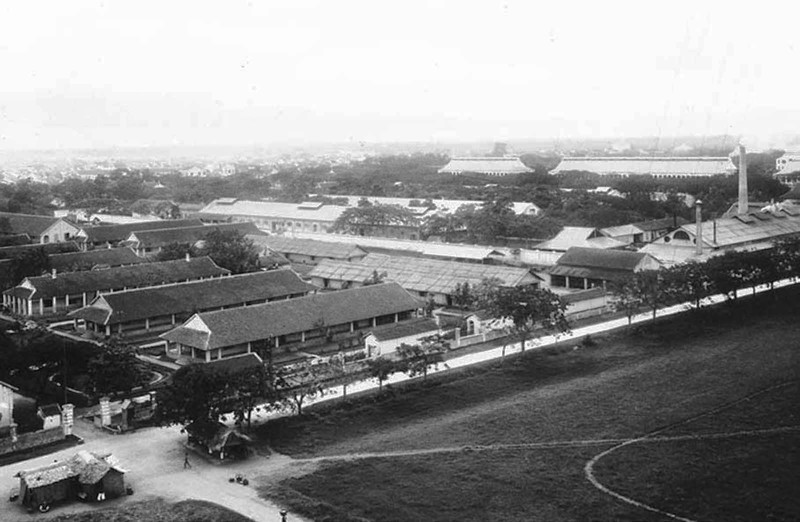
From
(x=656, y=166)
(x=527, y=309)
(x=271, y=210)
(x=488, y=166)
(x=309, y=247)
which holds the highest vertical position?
(x=656, y=166)

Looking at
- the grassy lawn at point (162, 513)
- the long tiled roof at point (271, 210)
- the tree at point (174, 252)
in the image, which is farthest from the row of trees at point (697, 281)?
the long tiled roof at point (271, 210)

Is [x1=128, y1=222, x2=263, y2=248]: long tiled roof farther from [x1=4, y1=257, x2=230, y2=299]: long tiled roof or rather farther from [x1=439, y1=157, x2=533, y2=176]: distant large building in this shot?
[x1=439, y1=157, x2=533, y2=176]: distant large building

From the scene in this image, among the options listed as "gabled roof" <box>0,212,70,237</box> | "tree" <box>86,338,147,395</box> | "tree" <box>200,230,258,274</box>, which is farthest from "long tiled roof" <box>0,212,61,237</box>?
"tree" <box>86,338,147,395</box>

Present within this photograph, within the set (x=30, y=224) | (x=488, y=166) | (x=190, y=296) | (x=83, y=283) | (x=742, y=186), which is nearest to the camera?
(x=190, y=296)

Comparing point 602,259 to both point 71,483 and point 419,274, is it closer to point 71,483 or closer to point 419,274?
point 419,274

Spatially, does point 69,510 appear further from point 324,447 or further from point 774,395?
point 774,395

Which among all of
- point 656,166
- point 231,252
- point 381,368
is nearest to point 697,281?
point 381,368

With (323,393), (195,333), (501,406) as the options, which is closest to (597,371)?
(501,406)
